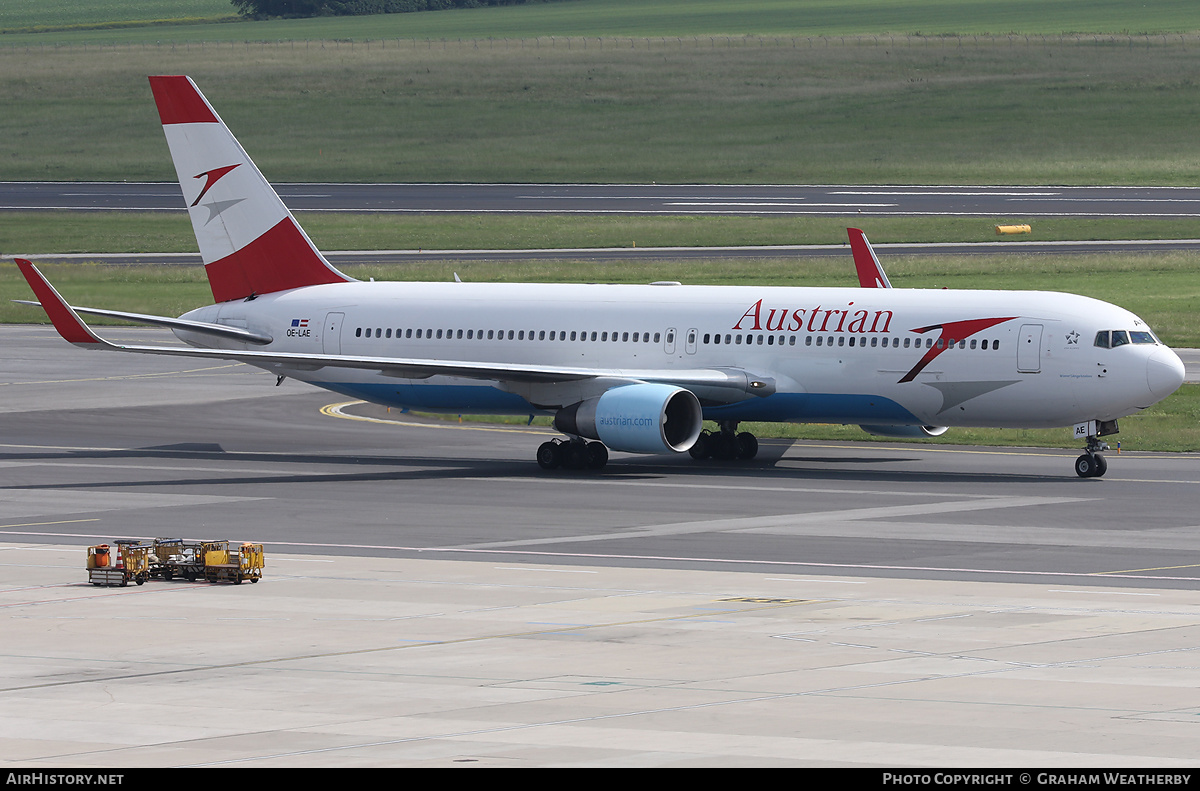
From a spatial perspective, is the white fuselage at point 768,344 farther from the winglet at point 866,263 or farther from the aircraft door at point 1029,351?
the winglet at point 866,263

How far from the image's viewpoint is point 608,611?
2670 centimetres

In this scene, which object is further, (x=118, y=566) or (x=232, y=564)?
(x=232, y=564)

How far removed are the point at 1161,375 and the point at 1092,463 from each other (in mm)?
2496

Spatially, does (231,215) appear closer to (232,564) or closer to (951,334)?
(951,334)

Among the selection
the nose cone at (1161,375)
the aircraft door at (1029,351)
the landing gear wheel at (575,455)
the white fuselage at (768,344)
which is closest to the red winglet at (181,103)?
the white fuselage at (768,344)

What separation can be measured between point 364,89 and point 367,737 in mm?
155954

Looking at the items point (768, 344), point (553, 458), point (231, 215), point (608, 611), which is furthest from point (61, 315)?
point (608, 611)

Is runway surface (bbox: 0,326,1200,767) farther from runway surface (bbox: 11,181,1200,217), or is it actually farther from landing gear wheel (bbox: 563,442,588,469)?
runway surface (bbox: 11,181,1200,217)

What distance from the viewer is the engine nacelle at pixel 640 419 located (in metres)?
43.0

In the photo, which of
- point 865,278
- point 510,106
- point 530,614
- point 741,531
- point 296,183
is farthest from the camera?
point 510,106

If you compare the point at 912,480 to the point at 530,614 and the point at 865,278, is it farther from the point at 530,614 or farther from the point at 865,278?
the point at 530,614

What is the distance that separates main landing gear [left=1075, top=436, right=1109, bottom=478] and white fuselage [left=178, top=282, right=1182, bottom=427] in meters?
0.70

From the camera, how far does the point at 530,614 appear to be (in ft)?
86.9
